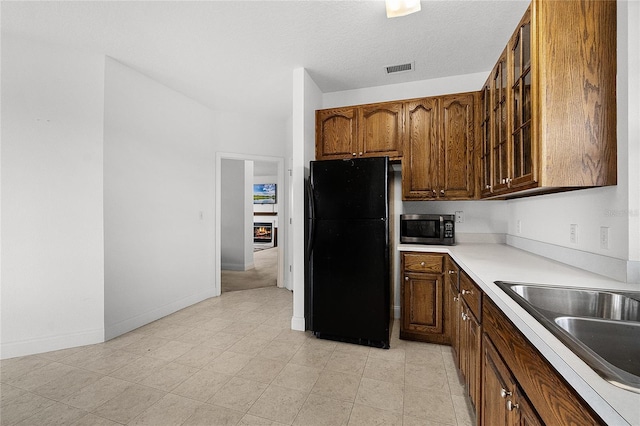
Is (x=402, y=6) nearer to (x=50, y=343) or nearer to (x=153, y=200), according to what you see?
(x=153, y=200)

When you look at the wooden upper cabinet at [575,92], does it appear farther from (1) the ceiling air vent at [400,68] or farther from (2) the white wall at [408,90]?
(2) the white wall at [408,90]

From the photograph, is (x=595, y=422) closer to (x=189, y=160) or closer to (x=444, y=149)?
(x=444, y=149)

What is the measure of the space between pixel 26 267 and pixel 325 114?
3.05 m

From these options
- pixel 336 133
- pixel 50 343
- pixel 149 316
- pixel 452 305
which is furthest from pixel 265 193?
pixel 452 305

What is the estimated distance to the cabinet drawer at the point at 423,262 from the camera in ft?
8.27

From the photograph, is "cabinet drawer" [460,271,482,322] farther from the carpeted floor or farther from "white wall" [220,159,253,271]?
"white wall" [220,159,253,271]

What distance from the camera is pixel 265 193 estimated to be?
10148mm

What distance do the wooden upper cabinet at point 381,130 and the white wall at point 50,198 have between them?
253cm

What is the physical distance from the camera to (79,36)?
7.90 ft

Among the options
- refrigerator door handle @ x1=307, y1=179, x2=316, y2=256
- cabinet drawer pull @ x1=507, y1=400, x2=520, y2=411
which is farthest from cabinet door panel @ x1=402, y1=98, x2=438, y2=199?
cabinet drawer pull @ x1=507, y1=400, x2=520, y2=411

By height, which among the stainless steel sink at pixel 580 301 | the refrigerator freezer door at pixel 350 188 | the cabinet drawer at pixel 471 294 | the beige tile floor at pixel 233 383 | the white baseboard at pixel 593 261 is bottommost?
the beige tile floor at pixel 233 383

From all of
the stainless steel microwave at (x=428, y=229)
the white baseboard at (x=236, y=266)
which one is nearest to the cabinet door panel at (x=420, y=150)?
the stainless steel microwave at (x=428, y=229)

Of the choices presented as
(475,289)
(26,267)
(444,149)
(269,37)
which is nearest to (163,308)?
(26,267)

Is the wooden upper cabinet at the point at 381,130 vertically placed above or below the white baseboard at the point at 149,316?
above
